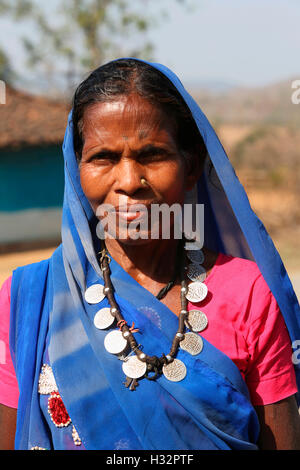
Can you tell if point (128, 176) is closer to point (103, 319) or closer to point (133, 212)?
point (133, 212)

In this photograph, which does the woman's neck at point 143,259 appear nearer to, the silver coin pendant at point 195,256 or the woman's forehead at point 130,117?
the silver coin pendant at point 195,256

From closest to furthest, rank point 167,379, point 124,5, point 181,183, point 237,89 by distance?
1. point 167,379
2. point 181,183
3. point 124,5
4. point 237,89

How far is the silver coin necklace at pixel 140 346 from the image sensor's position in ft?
5.81

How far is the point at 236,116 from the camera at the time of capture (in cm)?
5738

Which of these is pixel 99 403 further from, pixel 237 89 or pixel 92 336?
pixel 237 89

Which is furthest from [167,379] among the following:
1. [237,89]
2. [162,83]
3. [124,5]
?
[237,89]

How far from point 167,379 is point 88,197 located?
2.23 feet

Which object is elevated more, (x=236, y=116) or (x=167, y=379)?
(x=236, y=116)

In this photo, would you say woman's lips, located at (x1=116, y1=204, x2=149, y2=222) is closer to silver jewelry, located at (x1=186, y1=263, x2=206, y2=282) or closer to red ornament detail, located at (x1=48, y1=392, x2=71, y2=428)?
silver jewelry, located at (x1=186, y1=263, x2=206, y2=282)

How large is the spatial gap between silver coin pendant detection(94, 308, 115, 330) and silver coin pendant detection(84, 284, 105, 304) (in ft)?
0.15

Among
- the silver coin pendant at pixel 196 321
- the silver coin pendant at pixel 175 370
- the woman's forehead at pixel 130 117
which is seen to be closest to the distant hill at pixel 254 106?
the woman's forehead at pixel 130 117

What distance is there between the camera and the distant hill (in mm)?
52250

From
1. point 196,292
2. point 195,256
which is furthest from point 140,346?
point 195,256

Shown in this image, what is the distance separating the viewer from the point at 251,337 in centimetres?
180
